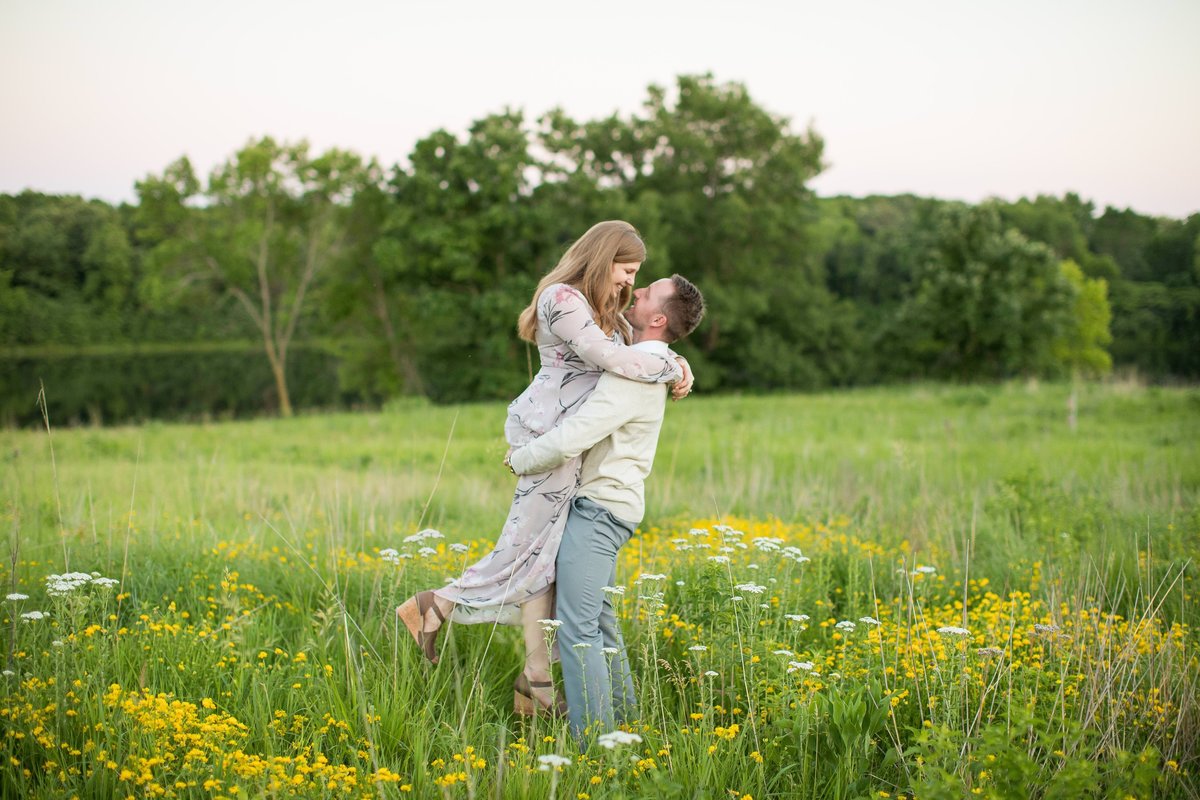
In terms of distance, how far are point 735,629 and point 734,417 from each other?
48.1ft

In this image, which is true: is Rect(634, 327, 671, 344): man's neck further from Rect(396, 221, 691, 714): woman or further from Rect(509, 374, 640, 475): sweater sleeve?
Rect(509, 374, 640, 475): sweater sleeve

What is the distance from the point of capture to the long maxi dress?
Result: 11.3 feet

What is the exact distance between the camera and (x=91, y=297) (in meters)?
73.7

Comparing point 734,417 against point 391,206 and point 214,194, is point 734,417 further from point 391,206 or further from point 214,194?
point 214,194

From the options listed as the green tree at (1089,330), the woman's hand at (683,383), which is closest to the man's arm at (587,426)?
the woman's hand at (683,383)

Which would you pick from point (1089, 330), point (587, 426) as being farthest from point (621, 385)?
point (1089, 330)

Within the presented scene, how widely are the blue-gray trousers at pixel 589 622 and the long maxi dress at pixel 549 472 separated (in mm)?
91

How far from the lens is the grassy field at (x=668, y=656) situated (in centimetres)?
304

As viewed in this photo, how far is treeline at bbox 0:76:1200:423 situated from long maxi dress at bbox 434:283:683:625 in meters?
25.0

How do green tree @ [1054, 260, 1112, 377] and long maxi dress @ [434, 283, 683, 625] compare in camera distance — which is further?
green tree @ [1054, 260, 1112, 377]

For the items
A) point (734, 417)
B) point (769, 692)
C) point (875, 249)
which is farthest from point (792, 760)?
point (875, 249)

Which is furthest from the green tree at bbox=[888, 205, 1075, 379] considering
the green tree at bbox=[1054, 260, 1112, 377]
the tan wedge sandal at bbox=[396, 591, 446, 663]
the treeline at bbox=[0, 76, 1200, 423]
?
the tan wedge sandal at bbox=[396, 591, 446, 663]

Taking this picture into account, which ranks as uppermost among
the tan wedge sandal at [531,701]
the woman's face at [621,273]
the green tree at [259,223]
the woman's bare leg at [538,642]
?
the green tree at [259,223]

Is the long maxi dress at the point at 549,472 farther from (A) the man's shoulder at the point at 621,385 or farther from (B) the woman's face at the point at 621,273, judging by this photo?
(B) the woman's face at the point at 621,273
